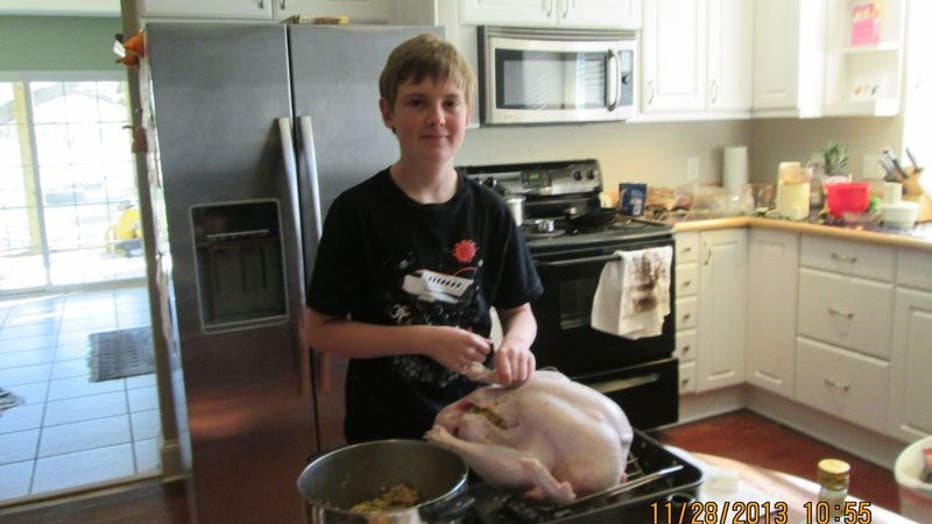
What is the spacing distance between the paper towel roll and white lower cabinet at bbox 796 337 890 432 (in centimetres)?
97

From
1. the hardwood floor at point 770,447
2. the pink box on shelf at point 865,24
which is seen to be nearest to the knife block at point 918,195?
the pink box on shelf at point 865,24

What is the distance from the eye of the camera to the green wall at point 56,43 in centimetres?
675

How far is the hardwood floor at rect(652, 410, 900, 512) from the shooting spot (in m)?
2.80

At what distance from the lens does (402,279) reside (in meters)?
1.15

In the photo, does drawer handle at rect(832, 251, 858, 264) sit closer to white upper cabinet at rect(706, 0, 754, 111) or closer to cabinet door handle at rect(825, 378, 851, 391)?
cabinet door handle at rect(825, 378, 851, 391)

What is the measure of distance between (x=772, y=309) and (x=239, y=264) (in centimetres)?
225

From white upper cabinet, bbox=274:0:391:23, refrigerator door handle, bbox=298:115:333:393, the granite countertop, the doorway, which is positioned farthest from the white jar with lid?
the doorway

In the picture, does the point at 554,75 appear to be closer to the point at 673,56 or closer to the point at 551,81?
the point at 551,81

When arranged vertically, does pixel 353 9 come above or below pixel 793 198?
above

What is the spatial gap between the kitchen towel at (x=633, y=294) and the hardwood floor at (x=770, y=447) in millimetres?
524

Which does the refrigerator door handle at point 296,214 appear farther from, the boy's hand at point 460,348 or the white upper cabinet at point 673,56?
the white upper cabinet at point 673,56

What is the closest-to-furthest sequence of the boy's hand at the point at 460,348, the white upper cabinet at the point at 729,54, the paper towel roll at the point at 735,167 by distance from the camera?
the boy's hand at the point at 460,348 → the white upper cabinet at the point at 729,54 → the paper towel roll at the point at 735,167

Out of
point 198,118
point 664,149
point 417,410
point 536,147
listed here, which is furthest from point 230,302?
point 664,149

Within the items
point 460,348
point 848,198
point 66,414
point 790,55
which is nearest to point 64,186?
point 66,414
